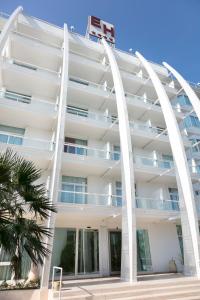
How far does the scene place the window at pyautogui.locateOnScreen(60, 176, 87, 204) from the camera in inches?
556

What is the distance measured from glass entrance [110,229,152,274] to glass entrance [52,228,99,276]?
1.13 m

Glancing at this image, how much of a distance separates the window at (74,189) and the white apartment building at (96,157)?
71 millimetres

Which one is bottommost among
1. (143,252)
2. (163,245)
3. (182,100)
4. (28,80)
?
(143,252)

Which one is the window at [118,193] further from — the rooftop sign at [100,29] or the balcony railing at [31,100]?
the rooftop sign at [100,29]

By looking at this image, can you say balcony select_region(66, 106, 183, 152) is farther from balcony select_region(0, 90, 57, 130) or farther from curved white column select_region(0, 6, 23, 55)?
curved white column select_region(0, 6, 23, 55)

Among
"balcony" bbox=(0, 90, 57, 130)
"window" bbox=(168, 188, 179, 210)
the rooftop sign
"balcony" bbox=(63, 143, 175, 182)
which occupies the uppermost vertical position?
the rooftop sign

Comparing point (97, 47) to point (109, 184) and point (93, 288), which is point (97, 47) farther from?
point (93, 288)

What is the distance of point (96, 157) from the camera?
15.2 meters

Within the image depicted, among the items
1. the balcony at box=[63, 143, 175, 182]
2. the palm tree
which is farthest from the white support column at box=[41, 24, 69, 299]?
the palm tree

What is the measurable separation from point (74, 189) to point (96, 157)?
2771 mm

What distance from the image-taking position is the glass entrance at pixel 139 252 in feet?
46.6

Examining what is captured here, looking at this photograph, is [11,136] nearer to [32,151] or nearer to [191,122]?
[32,151]

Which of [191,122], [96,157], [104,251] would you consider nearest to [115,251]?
[104,251]

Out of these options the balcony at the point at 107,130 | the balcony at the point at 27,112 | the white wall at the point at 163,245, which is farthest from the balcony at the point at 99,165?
the white wall at the point at 163,245
